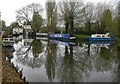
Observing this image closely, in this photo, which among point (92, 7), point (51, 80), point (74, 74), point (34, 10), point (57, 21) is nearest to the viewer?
point (51, 80)

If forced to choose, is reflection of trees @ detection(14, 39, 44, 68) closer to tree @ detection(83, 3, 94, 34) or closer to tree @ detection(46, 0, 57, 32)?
tree @ detection(83, 3, 94, 34)

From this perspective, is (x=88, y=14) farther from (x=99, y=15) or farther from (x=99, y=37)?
(x=99, y=37)

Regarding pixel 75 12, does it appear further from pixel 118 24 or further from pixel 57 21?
pixel 118 24

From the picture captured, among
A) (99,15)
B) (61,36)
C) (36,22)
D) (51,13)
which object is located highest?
(51,13)

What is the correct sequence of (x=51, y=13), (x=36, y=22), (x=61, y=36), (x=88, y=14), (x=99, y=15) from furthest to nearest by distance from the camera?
(x=36, y=22) → (x=51, y=13) → (x=61, y=36) → (x=88, y=14) → (x=99, y=15)

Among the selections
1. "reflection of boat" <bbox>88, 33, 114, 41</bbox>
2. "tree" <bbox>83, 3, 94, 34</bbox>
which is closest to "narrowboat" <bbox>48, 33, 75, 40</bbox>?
"reflection of boat" <bbox>88, 33, 114, 41</bbox>

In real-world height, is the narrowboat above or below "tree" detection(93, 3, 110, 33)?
below

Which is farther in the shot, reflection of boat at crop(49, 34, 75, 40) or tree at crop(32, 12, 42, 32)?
tree at crop(32, 12, 42, 32)

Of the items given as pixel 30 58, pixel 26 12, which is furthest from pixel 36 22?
pixel 30 58

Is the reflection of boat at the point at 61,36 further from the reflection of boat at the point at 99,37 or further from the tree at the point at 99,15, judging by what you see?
the tree at the point at 99,15

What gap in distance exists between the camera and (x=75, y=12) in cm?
3228

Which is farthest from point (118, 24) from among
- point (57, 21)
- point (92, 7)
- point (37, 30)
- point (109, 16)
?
point (37, 30)

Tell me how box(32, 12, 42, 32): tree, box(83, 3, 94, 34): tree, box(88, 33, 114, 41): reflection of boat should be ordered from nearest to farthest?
box(88, 33, 114, 41): reflection of boat < box(83, 3, 94, 34): tree < box(32, 12, 42, 32): tree

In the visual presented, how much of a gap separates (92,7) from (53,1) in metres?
6.24
